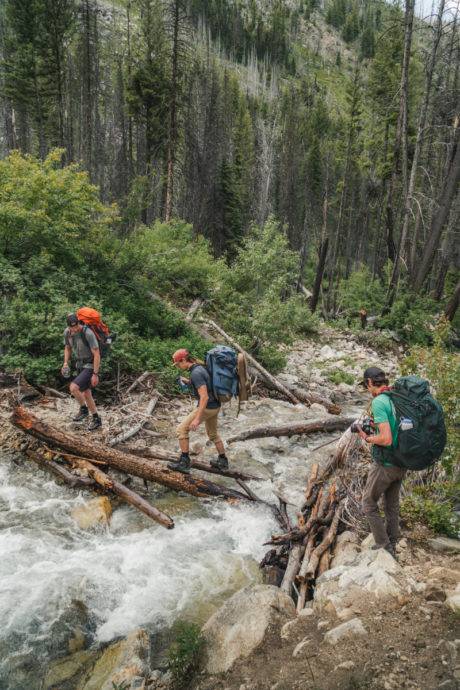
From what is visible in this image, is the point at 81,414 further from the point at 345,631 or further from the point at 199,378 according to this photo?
the point at 345,631

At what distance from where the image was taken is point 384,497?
4422mm

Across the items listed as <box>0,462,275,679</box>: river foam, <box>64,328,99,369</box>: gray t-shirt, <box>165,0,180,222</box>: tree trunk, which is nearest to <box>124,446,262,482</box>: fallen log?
<box>0,462,275,679</box>: river foam

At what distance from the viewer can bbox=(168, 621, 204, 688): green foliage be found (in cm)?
341

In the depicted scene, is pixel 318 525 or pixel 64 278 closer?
pixel 318 525

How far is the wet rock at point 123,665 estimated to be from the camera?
3561 mm

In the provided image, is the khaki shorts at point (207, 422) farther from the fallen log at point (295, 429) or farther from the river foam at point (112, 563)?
the fallen log at point (295, 429)

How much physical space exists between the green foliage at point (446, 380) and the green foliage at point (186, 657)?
338cm

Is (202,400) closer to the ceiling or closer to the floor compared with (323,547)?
closer to the ceiling

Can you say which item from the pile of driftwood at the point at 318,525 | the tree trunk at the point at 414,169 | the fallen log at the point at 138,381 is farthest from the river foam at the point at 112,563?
the tree trunk at the point at 414,169

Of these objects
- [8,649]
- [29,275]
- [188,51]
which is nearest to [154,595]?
[8,649]

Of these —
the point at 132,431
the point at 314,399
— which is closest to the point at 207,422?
the point at 132,431

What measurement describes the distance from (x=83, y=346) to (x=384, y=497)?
5.29 meters

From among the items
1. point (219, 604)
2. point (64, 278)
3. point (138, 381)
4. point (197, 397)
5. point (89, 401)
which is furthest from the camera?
point (64, 278)

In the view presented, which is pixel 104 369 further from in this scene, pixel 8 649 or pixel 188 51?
pixel 188 51
